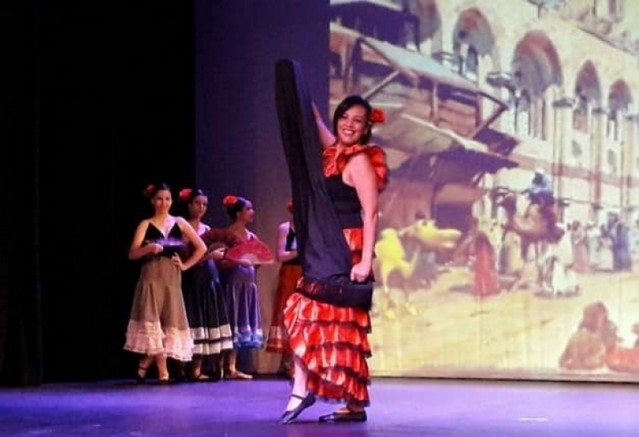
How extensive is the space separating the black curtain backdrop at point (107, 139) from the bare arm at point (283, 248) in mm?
706

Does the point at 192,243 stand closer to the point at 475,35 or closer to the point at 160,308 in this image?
the point at 160,308

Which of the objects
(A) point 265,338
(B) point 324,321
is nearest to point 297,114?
(B) point 324,321

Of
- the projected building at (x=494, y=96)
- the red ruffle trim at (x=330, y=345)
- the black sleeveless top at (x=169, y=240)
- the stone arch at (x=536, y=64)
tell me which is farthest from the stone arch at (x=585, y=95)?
the red ruffle trim at (x=330, y=345)

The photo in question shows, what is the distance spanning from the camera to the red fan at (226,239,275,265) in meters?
7.93

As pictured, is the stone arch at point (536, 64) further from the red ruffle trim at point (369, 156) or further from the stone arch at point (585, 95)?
the red ruffle trim at point (369, 156)

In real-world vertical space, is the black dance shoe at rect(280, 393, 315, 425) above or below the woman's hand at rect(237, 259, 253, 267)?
below

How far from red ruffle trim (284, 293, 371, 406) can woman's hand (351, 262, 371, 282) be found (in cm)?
15

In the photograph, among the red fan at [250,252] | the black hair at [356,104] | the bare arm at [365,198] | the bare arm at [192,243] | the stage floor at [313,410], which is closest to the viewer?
the stage floor at [313,410]

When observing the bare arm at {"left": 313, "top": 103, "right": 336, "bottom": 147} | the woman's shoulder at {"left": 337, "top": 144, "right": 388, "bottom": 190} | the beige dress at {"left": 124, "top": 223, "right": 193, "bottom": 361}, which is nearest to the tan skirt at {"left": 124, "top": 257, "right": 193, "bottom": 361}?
the beige dress at {"left": 124, "top": 223, "right": 193, "bottom": 361}

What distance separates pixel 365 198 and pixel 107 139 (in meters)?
3.59

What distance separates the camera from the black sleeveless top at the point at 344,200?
495 centimetres

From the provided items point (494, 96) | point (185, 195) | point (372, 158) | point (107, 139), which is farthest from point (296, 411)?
point (494, 96)

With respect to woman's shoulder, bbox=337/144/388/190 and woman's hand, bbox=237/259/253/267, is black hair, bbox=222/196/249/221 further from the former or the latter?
woman's shoulder, bbox=337/144/388/190

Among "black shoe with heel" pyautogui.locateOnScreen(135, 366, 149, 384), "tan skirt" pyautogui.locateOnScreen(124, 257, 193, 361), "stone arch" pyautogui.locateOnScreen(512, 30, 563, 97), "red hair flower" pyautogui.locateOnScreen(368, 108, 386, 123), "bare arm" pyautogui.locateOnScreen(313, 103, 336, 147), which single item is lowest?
"black shoe with heel" pyautogui.locateOnScreen(135, 366, 149, 384)
